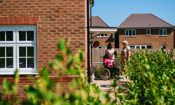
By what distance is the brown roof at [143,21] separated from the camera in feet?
118

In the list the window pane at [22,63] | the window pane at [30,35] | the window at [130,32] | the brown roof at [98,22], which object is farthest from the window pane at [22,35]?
the window at [130,32]

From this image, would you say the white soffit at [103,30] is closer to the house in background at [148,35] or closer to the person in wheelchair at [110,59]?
the person in wheelchair at [110,59]

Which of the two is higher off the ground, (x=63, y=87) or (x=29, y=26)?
(x=29, y=26)

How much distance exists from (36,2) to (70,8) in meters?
0.98

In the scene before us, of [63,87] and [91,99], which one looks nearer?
[91,99]

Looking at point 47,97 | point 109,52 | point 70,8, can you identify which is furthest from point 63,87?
point 47,97

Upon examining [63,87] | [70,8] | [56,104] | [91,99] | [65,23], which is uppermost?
[70,8]

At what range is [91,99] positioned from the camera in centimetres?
230

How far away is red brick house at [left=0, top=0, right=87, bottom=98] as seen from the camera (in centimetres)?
592

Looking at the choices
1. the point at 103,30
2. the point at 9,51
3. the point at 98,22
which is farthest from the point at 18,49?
the point at 98,22

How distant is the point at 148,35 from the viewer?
35.5 metres

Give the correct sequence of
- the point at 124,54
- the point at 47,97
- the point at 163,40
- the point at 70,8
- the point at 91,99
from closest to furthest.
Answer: the point at 47,97 → the point at 91,99 → the point at 70,8 → the point at 124,54 → the point at 163,40

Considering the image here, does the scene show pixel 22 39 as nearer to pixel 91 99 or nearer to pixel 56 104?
pixel 91 99

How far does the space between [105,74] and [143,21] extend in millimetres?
28823
